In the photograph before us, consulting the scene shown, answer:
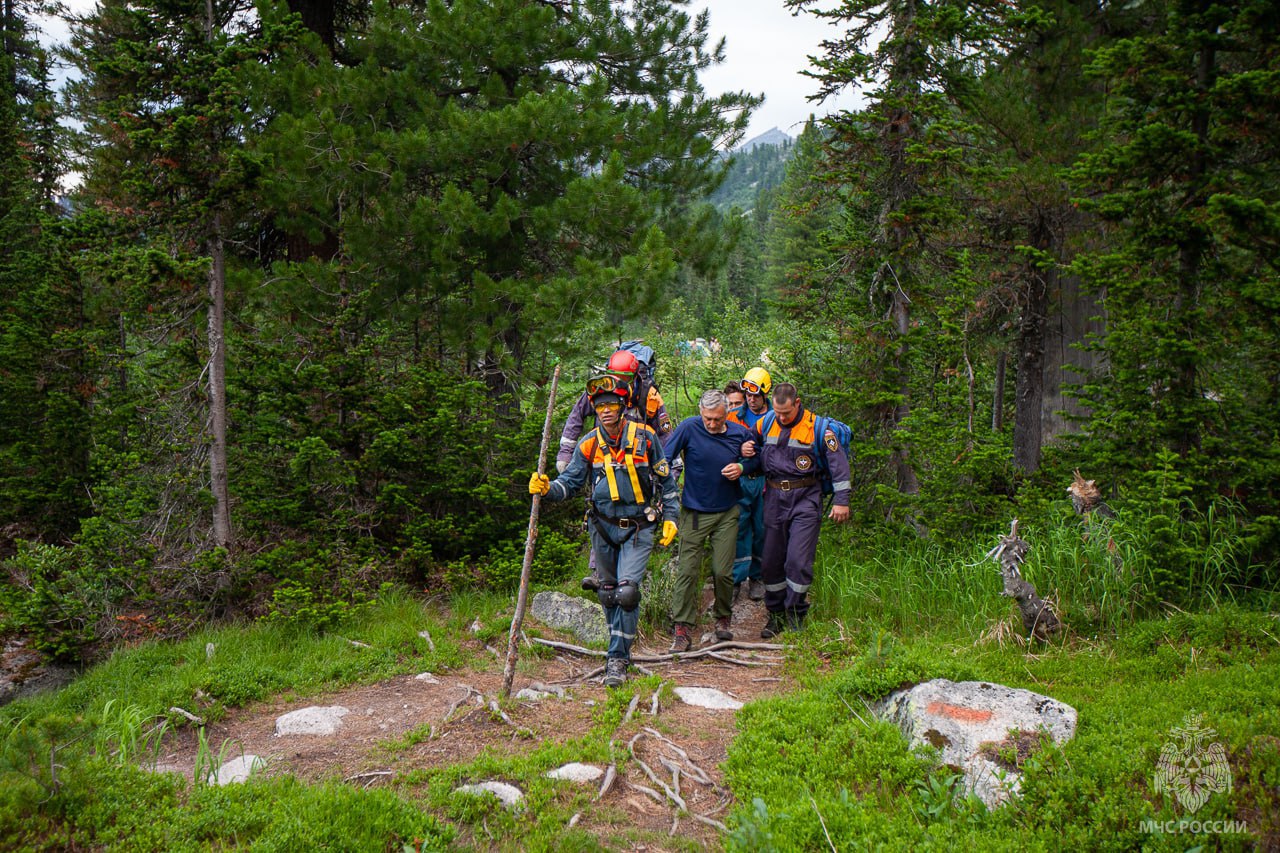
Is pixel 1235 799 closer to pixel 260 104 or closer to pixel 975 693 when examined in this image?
pixel 975 693

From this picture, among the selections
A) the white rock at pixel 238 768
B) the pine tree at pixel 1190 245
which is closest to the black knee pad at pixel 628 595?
the white rock at pixel 238 768

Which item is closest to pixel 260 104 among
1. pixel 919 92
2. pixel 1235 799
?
pixel 919 92

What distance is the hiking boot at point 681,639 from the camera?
22.9 ft

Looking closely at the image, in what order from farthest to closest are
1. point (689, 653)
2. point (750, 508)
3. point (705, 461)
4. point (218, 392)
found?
1. point (750, 508)
2. point (218, 392)
3. point (705, 461)
4. point (689, 653)

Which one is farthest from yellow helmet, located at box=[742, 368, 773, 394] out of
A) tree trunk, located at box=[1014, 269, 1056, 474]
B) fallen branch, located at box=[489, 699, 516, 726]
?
tree trunk, located at box=[1014, 269, 1056, 474]

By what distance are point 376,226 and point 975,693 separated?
8037mm

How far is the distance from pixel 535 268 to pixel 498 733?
6131 mm

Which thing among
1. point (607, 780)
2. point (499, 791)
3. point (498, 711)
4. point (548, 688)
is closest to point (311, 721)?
point (498, 711)

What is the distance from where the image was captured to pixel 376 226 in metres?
8.70

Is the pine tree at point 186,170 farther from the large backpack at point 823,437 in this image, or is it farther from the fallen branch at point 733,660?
the large backpack at point 823,437

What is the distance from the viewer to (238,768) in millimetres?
4719

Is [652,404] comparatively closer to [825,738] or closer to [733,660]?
[733,660]

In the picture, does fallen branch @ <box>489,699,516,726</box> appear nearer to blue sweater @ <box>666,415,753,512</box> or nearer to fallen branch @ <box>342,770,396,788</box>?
fallen branch @ <box>342,770,396,788</box>

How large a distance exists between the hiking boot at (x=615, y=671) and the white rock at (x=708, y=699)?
52cm
